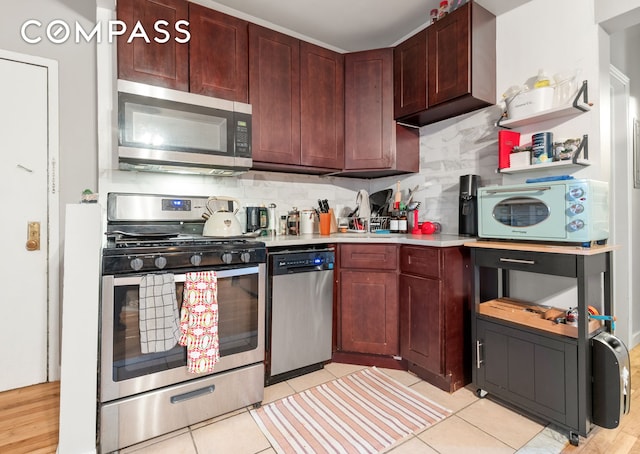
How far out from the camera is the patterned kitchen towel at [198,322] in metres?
1.58

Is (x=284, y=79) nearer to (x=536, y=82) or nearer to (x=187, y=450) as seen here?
(x=536, y=82)

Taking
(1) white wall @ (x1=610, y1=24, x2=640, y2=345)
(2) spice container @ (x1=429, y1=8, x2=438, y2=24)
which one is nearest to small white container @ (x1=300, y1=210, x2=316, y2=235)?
(2) spice container @ (x1=429, y1=8, x2=438, y2=24)

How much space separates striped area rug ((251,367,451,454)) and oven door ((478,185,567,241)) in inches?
42.3

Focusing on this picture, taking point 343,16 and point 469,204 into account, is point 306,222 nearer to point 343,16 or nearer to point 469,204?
point 469,204

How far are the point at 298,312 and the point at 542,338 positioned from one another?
1.36 metres

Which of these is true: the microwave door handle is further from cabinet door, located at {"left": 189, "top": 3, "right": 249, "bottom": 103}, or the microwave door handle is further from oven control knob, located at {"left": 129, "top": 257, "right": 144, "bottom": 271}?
oven control knob, located at {"left": 129, "top": 257, "right": 144, "bottom": 271}

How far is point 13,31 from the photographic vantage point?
6.81ft

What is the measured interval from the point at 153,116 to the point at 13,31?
3.76 feet

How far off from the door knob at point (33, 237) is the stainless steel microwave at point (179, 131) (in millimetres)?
722

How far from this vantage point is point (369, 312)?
2.30 meters

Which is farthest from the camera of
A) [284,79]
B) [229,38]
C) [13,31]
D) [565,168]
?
[284,79]

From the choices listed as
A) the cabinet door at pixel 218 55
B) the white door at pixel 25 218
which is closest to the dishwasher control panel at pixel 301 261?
the cabinet door at pixel 218 55

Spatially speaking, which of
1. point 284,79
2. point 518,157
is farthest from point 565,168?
point 284,79

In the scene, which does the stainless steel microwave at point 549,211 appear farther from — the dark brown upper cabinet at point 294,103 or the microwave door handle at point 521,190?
the dark brown upper cabinet at point 294,103
